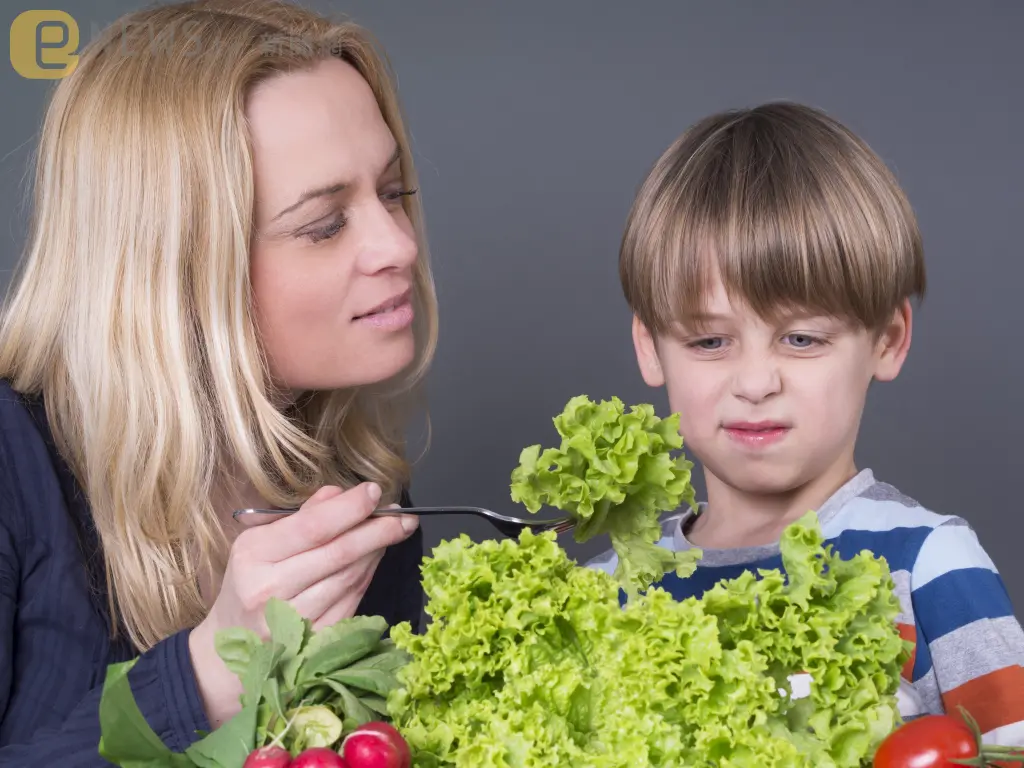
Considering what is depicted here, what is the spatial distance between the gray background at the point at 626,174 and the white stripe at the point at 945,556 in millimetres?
1837

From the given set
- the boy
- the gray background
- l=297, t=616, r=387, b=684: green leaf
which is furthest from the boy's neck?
the gray background

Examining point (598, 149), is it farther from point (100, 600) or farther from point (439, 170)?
point (100, 600)

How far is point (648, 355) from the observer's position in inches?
92.9

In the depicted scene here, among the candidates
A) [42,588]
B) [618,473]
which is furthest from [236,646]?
[42,588]

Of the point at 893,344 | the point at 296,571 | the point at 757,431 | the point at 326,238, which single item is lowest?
the point at 296,571

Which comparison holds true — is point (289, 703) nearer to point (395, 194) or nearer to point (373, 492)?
point (373, 492)

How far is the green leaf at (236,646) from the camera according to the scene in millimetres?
1573

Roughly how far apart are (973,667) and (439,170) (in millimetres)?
2360

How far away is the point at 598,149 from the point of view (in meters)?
3.79

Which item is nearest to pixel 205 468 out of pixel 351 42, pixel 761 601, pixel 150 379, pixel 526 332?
pixel 150 379

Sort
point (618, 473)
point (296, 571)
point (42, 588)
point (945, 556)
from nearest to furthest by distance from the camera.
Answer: point (618, 473)
point (296, 571)
point (945, 556)
point (42, 588)

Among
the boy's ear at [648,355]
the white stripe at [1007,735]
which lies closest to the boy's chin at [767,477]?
the boy's ear at [648,355]

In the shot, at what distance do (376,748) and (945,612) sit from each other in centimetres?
95

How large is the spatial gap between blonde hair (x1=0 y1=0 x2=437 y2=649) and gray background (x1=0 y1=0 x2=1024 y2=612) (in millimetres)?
1435
